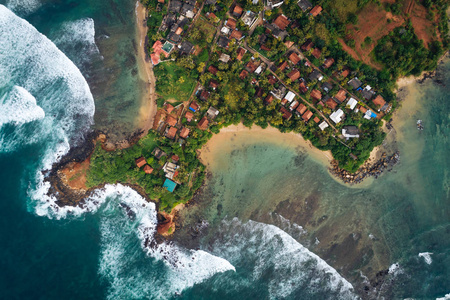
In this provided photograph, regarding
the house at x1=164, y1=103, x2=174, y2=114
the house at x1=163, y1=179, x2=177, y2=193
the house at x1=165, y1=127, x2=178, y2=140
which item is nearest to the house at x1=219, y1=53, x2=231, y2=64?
the house at x1=164, y1=103, x2=174, y2=114

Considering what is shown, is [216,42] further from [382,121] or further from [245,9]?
[382,121]

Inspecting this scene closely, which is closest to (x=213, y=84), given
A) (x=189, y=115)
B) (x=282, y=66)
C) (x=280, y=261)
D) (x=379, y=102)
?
(x=189, y=115)

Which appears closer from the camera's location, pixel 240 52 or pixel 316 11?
pixel 316 11

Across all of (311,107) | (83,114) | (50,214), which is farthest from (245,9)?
(50,214)

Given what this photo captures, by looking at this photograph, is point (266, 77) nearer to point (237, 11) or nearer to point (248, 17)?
point (248, 17)

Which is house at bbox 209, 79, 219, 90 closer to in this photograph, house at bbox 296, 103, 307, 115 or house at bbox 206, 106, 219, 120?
house at bbox 206, 106, 219, 120

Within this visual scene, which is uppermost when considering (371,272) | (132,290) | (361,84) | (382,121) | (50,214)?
(361,84)

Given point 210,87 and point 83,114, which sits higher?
point 210,87

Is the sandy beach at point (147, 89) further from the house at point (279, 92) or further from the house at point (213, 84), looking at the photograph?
the house at point (279, 92)
